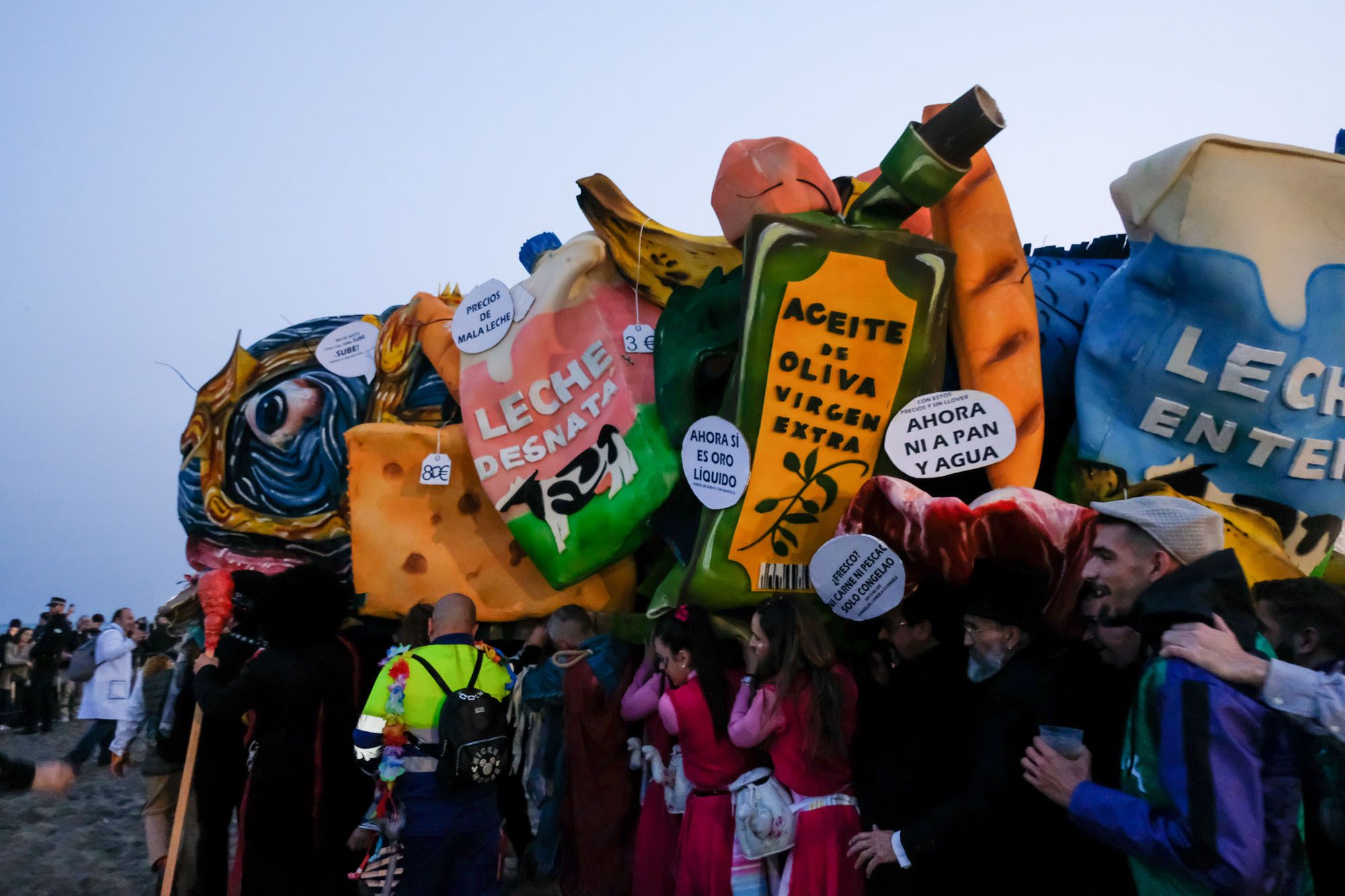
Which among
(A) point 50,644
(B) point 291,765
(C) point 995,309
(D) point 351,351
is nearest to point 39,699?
(A) point 50,644

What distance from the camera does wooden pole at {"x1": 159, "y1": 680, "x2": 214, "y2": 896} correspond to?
449 centimetres

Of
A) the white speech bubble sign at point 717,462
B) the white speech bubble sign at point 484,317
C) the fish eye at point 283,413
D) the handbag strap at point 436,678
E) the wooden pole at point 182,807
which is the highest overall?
the white speech bubble sign at point 484,317

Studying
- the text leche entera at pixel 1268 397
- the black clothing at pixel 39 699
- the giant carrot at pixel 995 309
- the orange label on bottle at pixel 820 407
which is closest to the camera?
the text leche entera at pixel 1268 397

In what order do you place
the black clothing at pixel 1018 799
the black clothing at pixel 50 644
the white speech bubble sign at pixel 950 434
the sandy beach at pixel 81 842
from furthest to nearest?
1. the black clothing at pixel 50 644
2. the sandy beach at pixel 81 842
3. the white speech bubble sign at pixel 950 434
4. the black clothing at pixel 1018 799

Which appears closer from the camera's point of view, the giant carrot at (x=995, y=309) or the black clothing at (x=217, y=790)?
the giant carrot at (x=995, y=309)

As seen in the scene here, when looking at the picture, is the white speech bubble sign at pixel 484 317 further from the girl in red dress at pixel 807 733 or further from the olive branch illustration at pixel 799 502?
the girl in red dress at pixel 807 733

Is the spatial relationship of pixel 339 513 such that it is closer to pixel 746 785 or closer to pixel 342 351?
pixel 342 351

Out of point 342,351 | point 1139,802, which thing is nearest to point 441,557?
point 342,351

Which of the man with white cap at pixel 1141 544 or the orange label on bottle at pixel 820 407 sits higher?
the orange label on bottle at pixel 820 407

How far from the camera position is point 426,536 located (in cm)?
510

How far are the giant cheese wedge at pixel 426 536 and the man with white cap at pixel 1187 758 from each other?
2.79m

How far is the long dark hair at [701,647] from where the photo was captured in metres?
3.62

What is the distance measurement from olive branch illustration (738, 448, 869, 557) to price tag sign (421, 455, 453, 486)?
1.93 meters

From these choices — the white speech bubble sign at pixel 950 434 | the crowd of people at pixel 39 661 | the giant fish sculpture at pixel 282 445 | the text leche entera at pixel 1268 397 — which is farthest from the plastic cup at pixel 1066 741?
Result: the crowd of people at pixel 39 661
